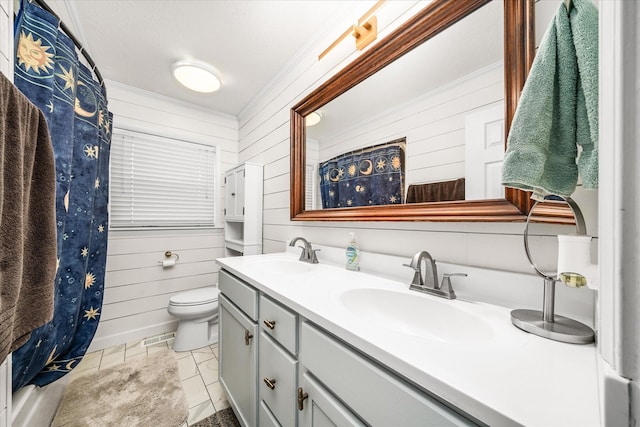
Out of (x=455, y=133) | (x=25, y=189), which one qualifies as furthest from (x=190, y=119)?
(x=455, y=133)

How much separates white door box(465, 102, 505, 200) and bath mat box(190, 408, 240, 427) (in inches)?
64.3

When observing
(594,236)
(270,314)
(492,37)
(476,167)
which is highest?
(492,37)

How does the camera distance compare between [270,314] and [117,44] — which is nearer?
[270,314]

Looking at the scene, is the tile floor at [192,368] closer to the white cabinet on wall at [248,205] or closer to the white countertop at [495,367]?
the white cabinet on wall at [248,205]

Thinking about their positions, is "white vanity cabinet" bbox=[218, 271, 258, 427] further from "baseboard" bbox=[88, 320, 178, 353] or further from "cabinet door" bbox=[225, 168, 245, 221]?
"baseboard" bbox=[88, 320, 178, 353]

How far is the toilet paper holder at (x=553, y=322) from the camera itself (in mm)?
542

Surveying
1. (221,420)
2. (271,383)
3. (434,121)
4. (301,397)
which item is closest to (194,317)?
(221,420)

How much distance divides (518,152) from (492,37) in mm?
538

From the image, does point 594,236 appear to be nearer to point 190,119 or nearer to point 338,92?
point 338,92

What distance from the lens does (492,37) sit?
809mm

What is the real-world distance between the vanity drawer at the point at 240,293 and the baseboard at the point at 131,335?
1.37 metres

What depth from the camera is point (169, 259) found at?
226 centimetres

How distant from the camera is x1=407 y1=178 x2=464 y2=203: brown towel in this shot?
0.89 m

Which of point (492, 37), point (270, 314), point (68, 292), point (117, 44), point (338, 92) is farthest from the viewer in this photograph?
point (117, 44)
